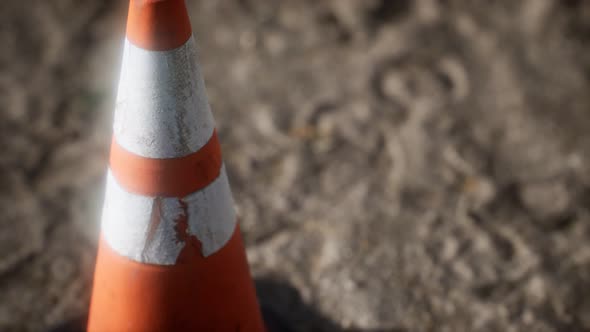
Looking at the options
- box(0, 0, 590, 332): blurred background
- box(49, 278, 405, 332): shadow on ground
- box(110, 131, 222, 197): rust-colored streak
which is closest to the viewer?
box(110, 131, 222, 197): rust-colored streak

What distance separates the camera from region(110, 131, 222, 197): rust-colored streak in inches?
67.6

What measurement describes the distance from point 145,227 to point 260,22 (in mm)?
1680

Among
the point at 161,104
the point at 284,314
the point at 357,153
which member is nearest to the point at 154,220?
the point at 161,104

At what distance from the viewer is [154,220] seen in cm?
176

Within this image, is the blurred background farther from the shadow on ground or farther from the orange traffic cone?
the orange traffic cone

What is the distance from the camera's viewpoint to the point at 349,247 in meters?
2.57

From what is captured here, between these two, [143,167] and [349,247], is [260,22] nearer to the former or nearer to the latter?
[349,247]

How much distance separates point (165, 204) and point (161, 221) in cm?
4

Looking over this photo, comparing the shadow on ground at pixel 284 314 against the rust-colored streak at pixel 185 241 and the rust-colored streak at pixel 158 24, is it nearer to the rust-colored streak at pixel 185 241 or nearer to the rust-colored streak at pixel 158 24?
the rust-colored streak at pixel 185 241

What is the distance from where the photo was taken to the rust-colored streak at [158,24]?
1.58 meters

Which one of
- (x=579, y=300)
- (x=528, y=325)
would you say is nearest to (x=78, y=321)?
(x=528, y=325)

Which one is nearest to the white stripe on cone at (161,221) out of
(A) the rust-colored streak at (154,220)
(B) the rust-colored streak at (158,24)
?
(A) the rust-colored streak at (154,220)

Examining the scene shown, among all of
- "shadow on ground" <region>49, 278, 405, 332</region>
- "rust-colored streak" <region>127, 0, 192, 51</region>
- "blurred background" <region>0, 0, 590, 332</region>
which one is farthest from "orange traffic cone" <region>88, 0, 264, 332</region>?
"blurred background" <region>0, 0, 590, 332</region>

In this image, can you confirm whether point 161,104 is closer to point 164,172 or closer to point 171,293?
point 164,172
